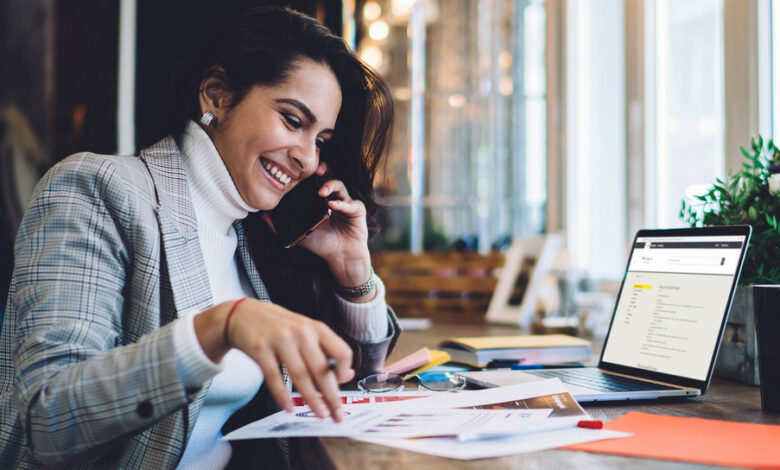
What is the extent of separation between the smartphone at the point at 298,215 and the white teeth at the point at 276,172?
0.15 m

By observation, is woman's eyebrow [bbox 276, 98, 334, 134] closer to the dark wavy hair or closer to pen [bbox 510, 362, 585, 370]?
the dark wavy hair

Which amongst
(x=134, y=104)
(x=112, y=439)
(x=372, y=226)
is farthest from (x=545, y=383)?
(x=134, y=104)

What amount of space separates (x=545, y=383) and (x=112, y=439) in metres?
0.59

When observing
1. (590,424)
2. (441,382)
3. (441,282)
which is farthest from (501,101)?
(590,424)

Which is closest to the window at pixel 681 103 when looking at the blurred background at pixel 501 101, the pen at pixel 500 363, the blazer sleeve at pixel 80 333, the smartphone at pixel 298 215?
the blurred background at pixel 501 101

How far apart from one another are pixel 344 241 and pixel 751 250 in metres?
0.80

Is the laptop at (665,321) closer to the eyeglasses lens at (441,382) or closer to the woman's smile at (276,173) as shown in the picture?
the eyeglasses lens at (441,382)

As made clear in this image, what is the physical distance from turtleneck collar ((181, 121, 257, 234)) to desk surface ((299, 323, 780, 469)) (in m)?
0.53

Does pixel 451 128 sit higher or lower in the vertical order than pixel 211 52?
higher

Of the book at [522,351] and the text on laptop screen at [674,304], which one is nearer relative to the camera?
the text on laptop screen at [674,304]

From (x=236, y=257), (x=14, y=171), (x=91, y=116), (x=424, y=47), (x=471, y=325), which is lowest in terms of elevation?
(x=471, y=325)

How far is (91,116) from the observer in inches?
126

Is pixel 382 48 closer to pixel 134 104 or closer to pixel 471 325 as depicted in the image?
pixel 134 104

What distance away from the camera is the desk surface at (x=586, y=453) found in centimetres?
61
